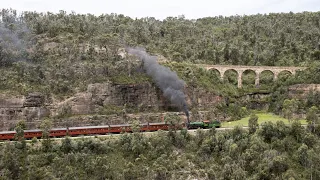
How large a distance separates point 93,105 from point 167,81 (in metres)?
11.2

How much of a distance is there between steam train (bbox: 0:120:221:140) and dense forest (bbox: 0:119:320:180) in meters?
1.88

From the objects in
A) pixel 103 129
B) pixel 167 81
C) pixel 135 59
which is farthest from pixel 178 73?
pixel 103 129

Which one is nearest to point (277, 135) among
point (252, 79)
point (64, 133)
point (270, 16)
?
point (64, 133)

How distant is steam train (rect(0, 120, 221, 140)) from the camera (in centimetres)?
4856

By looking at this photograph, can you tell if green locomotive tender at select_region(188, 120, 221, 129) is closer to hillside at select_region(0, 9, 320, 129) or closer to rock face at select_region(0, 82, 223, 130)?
rock face at select_region(0, 82, 223, 130)

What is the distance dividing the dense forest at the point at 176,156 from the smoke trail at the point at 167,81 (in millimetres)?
8020

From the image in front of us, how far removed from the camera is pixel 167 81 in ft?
195

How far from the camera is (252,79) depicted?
80.4 metres

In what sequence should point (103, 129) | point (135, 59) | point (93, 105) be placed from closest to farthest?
point (103, 129), point (93, 105), point (135, 59)

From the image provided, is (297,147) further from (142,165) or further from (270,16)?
(270,16)

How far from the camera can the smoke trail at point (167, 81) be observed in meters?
57.5

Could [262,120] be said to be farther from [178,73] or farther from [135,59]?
[135,59]

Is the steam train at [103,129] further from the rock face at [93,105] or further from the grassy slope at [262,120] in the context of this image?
the grassy slope at [262,120]

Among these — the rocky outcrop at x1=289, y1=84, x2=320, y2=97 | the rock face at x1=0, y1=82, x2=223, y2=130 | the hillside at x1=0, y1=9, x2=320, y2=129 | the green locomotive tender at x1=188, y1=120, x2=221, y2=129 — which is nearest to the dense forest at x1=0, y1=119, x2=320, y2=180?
the green locomotive tender at x1=188, y1=120, x2=221, y2=129
